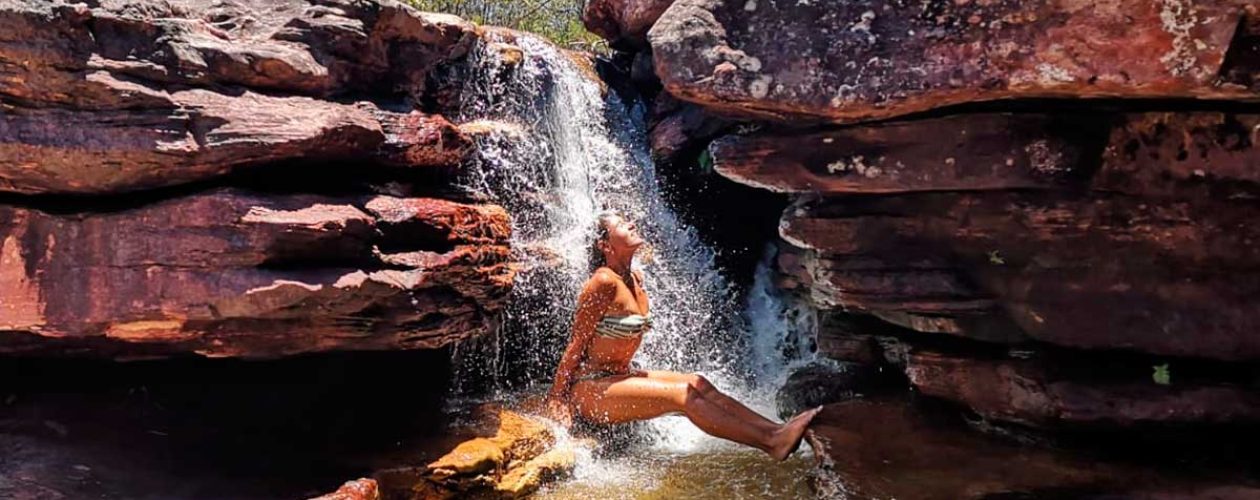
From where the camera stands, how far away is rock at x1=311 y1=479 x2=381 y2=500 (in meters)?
4.82

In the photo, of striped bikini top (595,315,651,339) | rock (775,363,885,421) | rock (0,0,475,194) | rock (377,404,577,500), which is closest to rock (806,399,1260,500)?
rock (775,363,885,421)

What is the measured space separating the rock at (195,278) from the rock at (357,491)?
92 centimetres

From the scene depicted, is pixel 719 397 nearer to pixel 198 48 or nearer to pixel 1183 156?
pixel 1183 156

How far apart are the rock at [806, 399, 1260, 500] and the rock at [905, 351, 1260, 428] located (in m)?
0.21

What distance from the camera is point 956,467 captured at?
16.4 ft

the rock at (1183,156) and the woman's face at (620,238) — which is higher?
Result: the rock at (1183,156)

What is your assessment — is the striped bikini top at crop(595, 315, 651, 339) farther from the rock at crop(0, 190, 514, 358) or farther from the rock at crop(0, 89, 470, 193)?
the rock at crop(0, 89, 470, 193)

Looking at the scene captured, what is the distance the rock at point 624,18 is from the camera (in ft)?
32.5

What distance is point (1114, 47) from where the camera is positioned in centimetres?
434

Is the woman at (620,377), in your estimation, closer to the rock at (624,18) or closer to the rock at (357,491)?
the rock at (357,491)

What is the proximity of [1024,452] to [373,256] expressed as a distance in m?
4.12

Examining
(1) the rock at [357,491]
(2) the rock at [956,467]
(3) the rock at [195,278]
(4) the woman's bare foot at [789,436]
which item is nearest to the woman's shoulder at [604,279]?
(3) the rock at [195,278]

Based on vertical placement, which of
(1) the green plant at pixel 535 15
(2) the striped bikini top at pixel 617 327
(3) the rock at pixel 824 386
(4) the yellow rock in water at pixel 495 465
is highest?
(1) the green plant at pixel 535 15

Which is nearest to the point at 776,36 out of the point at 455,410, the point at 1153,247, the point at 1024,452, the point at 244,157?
the point at 1153,247
